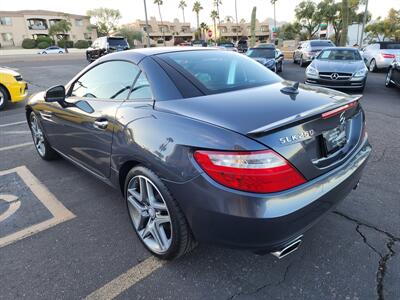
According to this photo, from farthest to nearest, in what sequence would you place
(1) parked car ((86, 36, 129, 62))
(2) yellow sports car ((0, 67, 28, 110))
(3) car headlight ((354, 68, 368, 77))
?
(1) parked car ((86, 36, 129, 62)) < (3) car headlight ((354, 68, 368, 77)) < (2) yellow sports car ((0, 67, 28, 110))

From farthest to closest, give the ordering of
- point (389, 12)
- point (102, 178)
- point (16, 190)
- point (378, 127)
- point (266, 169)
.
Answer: point (389, 12)
point (378, 127)
point (16, 190)
point (102, 178)
point (266, 169)

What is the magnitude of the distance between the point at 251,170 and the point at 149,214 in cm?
106

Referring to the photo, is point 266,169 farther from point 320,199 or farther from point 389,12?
point 389,12

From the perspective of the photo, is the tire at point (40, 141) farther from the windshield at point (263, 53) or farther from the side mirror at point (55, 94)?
the windshield at point (263, 53)

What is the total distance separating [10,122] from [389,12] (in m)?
56.8

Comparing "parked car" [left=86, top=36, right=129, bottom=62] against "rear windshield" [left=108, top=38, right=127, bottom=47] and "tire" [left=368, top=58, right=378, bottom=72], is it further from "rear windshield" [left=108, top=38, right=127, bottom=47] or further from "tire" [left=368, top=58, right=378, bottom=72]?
"tire" [left=368, top=58, right=378, bottom=72]

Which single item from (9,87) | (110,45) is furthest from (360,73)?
(110,45)

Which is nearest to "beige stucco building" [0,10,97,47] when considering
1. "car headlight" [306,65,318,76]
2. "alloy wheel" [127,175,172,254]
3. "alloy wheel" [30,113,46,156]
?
"car headlight" [306,65,318,76]

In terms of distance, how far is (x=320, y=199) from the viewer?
1.95 m

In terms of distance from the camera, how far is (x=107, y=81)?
3.01 m

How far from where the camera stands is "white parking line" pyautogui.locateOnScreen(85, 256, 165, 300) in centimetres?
211

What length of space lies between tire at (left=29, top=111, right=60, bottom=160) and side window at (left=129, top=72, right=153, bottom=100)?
224 cm

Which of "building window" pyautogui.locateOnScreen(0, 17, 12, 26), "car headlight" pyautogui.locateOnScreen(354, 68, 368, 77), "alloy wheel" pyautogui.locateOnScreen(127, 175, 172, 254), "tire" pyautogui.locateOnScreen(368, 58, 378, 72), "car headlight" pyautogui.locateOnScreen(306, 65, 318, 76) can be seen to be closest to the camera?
"alloy wheel" pyautogui.locateOnScreen(127, 175, 172, 254)

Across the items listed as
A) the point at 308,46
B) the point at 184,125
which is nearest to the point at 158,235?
the point at 184,125
